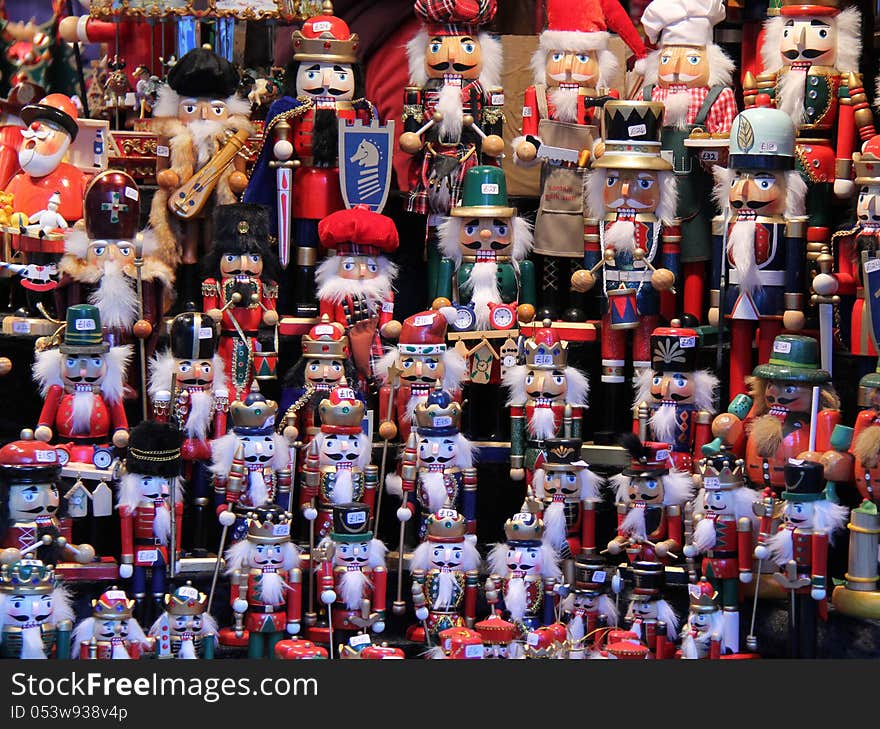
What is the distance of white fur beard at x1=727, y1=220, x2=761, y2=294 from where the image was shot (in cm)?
958

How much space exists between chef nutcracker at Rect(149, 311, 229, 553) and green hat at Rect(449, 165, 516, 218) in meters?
1.23

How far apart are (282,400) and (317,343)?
33 centimetres

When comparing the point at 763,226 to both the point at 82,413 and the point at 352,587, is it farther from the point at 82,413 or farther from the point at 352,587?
the point at 82,413

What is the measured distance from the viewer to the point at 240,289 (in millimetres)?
9766

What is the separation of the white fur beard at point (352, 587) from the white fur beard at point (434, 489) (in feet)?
1.44

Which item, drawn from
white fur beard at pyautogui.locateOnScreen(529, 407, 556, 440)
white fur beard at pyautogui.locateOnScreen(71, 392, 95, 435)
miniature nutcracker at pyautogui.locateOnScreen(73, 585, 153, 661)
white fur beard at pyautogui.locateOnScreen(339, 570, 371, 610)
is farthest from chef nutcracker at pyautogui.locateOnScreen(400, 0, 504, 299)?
miniature nutcracker at pyautogui.locateOnScreen(73, 585, 153, 661)

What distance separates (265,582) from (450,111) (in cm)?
237

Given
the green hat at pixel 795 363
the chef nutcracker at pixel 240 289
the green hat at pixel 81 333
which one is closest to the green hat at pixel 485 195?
the chef nutcracker at pixel 240 289

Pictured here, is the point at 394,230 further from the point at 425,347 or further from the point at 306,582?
the point at 306,582

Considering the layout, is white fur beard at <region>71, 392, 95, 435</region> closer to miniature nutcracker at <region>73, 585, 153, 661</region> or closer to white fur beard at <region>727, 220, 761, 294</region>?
miniature nutcracker at <region>73, 585, 153, 661</region>

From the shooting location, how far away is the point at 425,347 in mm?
9500

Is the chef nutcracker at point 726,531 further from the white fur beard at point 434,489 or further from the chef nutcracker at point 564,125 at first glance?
the chef nutcracker at point 564,125

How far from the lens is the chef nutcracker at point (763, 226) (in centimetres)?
952

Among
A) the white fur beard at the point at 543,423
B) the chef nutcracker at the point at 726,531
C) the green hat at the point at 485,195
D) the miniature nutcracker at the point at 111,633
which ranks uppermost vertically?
the green hat at the point at 485,195
